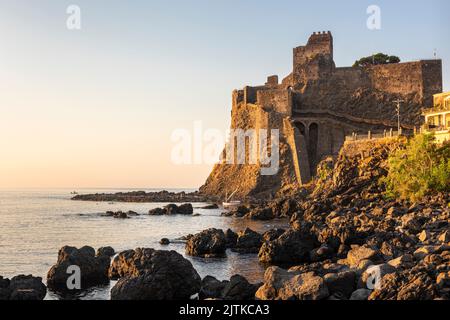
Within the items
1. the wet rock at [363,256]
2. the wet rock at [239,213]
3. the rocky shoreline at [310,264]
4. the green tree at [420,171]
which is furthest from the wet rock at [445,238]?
the wet rock at [239,213]

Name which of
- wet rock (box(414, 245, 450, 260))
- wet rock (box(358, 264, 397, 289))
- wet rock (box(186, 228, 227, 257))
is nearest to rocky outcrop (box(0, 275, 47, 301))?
wet rock (box(186, 228, 227, 257))

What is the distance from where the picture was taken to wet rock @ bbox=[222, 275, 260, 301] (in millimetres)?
18734

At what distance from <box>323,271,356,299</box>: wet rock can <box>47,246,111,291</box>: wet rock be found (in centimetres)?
1140

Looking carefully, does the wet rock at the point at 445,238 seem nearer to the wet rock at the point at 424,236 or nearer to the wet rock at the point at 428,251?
the wet rock at the point at 424,236

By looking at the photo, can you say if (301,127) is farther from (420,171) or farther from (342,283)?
(342,283)

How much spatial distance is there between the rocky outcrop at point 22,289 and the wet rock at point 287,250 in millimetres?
12930

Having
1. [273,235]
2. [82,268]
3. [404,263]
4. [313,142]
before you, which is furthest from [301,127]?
[404,263]

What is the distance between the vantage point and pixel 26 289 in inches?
798

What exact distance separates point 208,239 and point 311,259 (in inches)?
297

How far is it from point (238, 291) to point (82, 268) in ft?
30.7

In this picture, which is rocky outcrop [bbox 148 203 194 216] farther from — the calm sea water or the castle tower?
the castle tower

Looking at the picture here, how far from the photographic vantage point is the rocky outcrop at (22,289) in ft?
64.0
